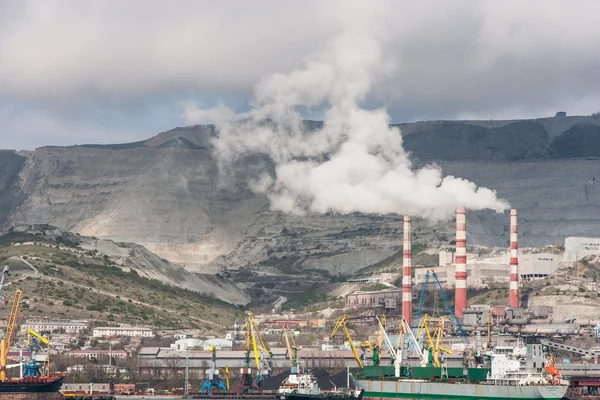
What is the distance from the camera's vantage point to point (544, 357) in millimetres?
173500

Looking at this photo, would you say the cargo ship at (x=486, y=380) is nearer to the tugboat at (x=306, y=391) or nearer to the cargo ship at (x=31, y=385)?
the tugboat at (x=306, y=391)

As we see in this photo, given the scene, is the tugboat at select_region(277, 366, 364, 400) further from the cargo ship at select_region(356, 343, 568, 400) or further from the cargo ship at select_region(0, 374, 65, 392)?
the cargo ship at select_region(0, 374, 65, 392)

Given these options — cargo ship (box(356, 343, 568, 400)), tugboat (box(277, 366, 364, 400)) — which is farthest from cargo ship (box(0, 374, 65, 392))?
cargo ship (box(356, 343, 568, 400))

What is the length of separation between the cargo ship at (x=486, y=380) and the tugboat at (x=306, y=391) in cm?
440

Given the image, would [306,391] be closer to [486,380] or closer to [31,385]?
[486,380]

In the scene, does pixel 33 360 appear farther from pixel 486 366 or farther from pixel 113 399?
pixel 486 366

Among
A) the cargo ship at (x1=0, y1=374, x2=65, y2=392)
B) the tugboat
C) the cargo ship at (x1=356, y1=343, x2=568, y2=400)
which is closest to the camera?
the cargo ship at (x1=356, y1=343, x2=568, y2=400)

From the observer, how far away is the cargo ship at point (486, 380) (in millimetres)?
162625

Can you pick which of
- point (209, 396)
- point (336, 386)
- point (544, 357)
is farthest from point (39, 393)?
point (544, 357)

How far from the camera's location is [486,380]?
170m

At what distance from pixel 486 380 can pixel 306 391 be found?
1998 cm

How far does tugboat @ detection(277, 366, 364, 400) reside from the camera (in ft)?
561

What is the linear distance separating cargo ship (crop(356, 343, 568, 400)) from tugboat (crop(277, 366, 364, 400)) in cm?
440

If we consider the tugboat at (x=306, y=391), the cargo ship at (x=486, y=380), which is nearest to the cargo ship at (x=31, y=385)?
the tugboat at (x=306, y=391)
